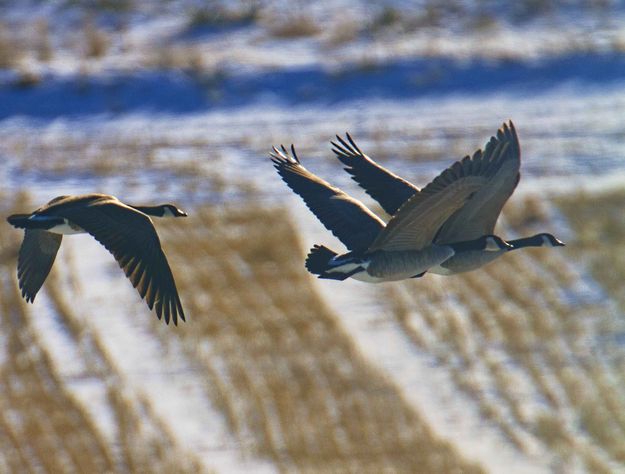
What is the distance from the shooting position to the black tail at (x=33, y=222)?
7.69 meters

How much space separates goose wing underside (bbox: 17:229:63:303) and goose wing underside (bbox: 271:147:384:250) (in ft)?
4.39

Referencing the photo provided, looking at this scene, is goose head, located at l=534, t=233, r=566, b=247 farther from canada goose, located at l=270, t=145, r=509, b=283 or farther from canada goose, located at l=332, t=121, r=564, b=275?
canada goose, located at l=270, t=145, r=509, b=283

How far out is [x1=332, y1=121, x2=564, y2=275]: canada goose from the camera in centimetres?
766

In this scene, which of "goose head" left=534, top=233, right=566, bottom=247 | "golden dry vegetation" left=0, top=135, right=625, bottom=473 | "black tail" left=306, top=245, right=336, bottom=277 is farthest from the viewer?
"golden dry vegetation" left=0, top=135, right=625, bottom=473

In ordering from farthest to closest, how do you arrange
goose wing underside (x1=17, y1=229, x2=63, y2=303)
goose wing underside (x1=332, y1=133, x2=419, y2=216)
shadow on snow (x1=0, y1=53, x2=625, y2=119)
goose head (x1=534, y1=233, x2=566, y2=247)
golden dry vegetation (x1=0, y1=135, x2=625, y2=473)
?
shadow on snow (x1=0, y1=53, x2=625, y2=119)
golden dry vegetation (x1=0, y1=135, x2=625, y2=473)
goose head (x1=534, y1=233, x2=566, y2=247)
goose wing underside (x1=332, y1=133, x2=419, y2=216)
goose wing underside (x1=17, y1=229, x2=63, y2=303)

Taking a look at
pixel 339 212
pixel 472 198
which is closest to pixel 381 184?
pixel 339 212

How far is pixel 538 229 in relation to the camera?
1377 cm

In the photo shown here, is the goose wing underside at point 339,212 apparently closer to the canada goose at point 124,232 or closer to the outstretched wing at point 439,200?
the outstretched wing at point 439,200

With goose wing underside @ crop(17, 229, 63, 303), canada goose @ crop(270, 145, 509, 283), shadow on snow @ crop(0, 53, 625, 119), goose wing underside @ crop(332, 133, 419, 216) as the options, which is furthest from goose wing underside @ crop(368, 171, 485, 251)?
shadow on snow @ crop(0, 53, 625, 119)

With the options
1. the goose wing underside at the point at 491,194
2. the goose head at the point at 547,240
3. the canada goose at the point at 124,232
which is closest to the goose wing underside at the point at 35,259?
the canada goose at the point at 124,232

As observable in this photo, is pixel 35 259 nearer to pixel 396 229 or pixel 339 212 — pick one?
pixel 339 212

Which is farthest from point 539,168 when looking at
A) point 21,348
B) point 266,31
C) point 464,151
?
point 21,348

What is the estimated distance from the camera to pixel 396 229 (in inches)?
303

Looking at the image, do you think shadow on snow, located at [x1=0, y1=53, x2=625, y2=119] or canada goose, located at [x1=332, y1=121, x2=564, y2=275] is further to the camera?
shadow on snow, located at [x1=0, y1=53, x2=625, y2=119]
